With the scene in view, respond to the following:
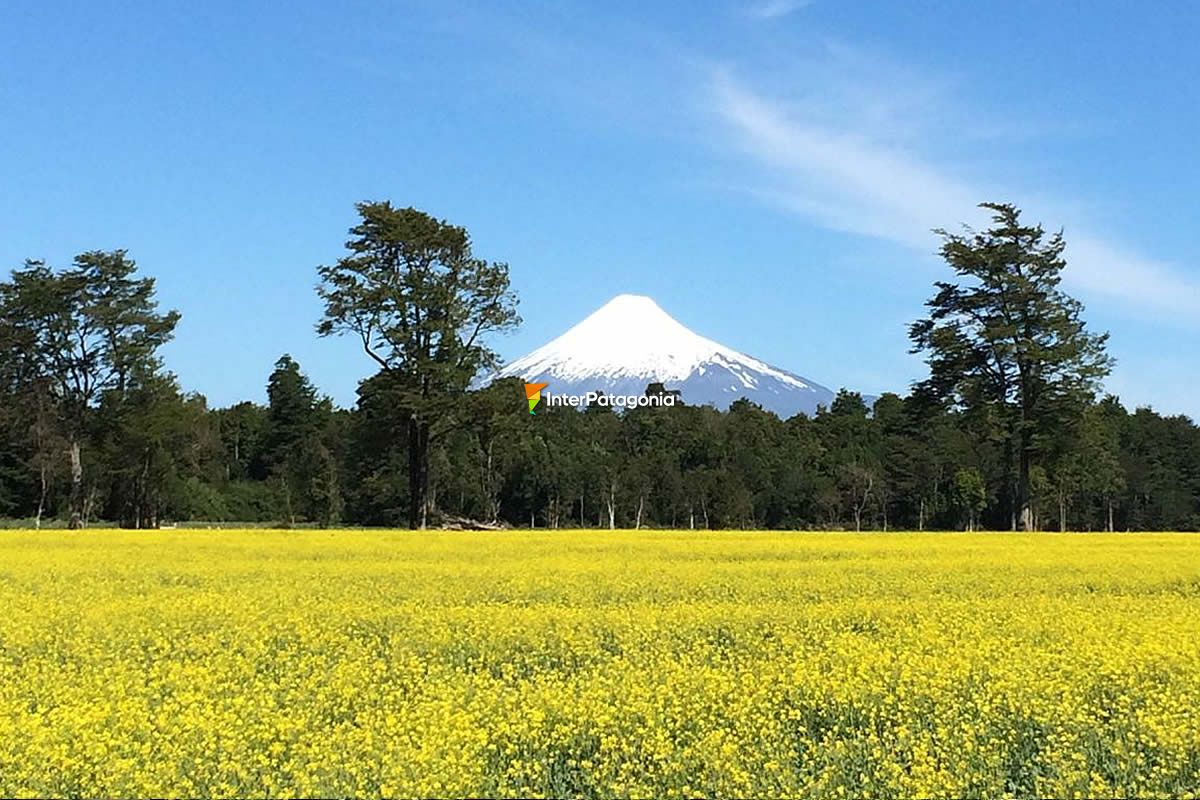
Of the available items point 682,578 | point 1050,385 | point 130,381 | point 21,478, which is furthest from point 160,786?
point 21,478

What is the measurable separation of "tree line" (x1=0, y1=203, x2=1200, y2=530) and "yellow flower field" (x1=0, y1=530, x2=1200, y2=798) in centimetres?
2242

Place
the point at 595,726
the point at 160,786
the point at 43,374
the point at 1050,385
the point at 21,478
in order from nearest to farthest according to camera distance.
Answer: the point at 160,786 < the point at 595,726 < the point at 1050,385 < the point at 43,374 < the point at 21,478

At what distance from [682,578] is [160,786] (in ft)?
41.2

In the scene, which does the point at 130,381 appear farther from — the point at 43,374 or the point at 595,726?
the point at 595,726

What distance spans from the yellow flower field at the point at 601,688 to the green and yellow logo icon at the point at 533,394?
25.6 m

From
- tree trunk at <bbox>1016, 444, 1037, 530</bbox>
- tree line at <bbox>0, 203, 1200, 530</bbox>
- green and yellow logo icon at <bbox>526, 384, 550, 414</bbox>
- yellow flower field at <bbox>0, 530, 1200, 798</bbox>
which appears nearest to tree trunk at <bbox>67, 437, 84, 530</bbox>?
tree line at <bbox>0, 203, 1200, 530</bbox>

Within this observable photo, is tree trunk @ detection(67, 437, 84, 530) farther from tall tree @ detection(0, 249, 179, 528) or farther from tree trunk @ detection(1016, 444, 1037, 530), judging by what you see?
tree trunk @ detection(1016, 444, 1037, 530)

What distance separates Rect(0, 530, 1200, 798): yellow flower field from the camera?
676 cm

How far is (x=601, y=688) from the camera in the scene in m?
8.80

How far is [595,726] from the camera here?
7.86 m

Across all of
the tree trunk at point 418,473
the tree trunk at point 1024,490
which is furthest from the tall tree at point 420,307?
the tree trunk at point 1024,490

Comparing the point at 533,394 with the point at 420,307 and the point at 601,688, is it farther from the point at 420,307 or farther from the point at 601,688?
the point at 601,688

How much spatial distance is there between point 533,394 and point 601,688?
122 ft

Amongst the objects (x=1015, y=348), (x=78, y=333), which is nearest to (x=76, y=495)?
(x=78, y=333)
